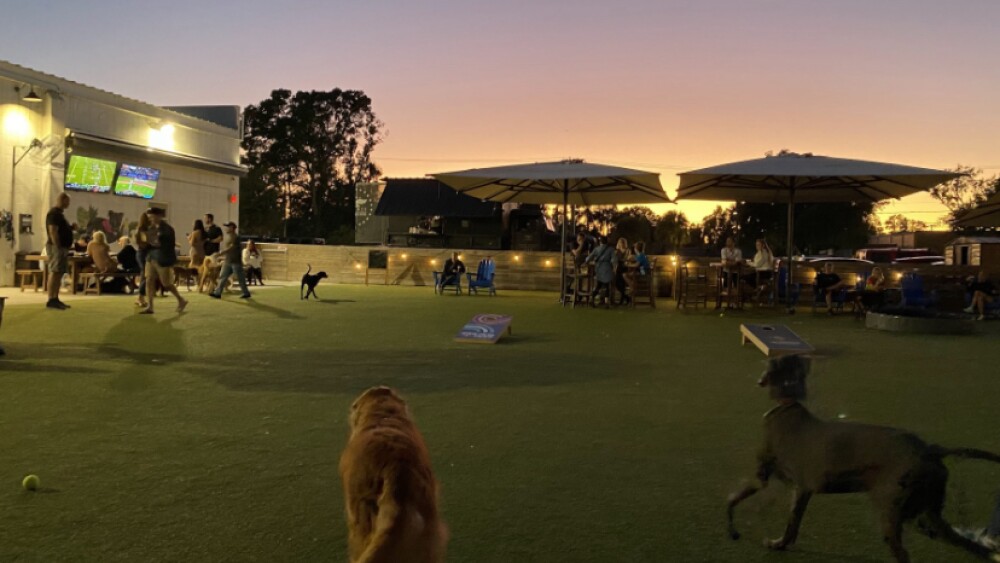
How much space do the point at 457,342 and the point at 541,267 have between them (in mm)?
12622

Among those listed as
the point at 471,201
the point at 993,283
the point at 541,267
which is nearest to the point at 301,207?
the point at 471,201

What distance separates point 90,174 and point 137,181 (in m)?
2.04

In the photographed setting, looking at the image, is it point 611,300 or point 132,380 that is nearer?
point 132,380

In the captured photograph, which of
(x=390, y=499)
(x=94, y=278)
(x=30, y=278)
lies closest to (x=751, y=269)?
(x=94, y=278)

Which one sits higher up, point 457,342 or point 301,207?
point 301,207

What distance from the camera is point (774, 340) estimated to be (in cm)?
953

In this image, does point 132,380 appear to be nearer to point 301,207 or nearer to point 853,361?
point 853,361

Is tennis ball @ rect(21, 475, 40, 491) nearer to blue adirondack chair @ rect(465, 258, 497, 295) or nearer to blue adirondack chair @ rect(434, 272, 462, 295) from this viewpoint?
blue adirondack chair @ rect(465, 258, 497, 295)

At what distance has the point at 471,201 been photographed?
108 ft

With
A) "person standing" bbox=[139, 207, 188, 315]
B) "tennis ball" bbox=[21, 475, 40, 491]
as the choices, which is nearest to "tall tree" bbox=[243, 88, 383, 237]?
"person standing" bbox=[139, 207, 188, 315]

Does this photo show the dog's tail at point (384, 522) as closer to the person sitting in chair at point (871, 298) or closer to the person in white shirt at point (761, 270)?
the person sitting in chair at point (871, 298)

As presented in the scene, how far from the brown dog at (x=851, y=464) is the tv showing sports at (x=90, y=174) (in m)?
20.4

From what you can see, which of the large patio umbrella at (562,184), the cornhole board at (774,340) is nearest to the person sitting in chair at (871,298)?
the large patio umbrella at (562,184)

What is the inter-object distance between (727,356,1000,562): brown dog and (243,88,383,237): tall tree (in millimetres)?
54675
